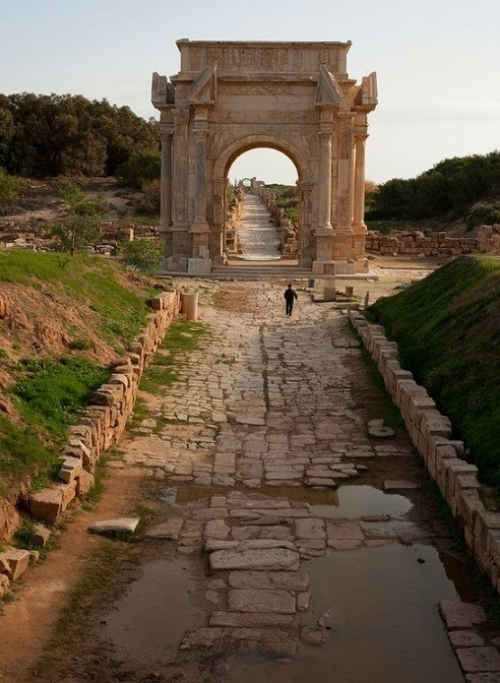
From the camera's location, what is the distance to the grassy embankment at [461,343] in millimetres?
8961

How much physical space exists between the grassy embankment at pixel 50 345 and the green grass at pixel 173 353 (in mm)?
649

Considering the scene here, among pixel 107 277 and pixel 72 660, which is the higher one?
pixel 107 277

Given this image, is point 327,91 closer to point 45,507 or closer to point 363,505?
point 363,505

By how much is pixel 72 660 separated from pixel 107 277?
12036 mm

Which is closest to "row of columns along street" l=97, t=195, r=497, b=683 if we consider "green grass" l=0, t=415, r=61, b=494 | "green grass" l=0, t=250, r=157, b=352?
"green grass" l=0, t=415, r=61, b=494

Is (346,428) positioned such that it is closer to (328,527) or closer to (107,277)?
(328,527)

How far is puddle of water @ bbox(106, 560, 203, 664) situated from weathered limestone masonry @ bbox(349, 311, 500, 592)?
7.37 feet

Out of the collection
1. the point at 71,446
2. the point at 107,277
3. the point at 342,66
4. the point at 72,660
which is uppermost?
the point at 342,66

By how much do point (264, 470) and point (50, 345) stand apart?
3493 mm

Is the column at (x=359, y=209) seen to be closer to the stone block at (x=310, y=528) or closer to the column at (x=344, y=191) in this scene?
the column at (x=344, y=191)

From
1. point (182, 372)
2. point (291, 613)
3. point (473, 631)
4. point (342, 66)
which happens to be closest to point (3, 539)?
point (291, 613)

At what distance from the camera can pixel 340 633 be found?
19.0 feet

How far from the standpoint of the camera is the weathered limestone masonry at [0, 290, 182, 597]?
261 inches

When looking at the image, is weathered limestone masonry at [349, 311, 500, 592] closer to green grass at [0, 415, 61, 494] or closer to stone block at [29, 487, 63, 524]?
stone block at [29, 487, 63, 524]
